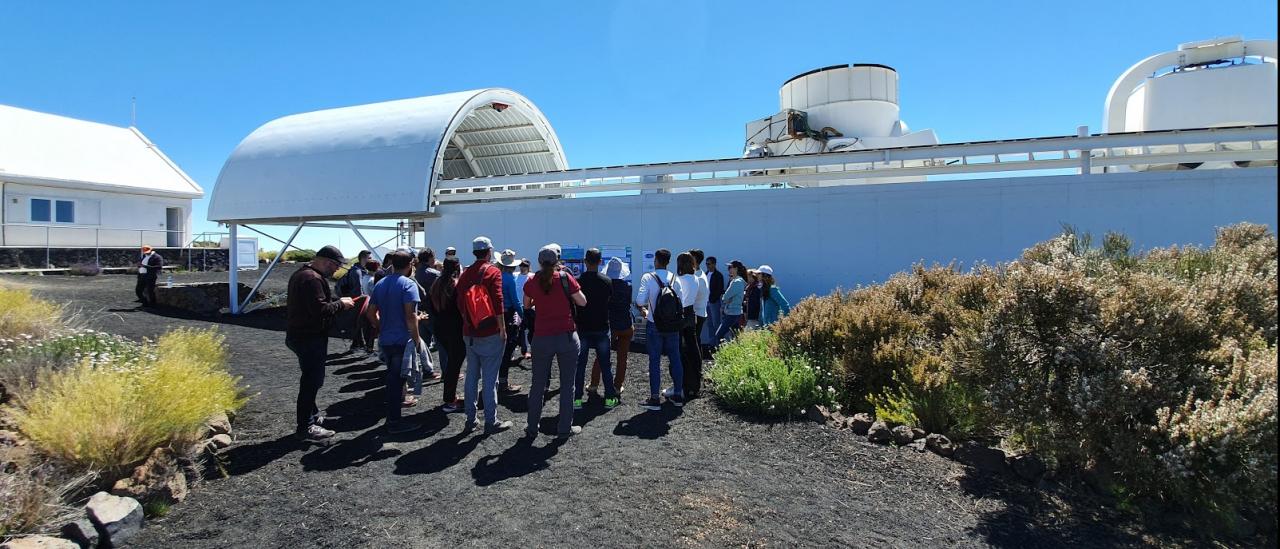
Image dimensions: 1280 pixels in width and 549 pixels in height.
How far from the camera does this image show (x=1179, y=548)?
374 cm

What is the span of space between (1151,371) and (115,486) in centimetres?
700

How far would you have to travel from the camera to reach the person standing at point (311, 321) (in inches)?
214

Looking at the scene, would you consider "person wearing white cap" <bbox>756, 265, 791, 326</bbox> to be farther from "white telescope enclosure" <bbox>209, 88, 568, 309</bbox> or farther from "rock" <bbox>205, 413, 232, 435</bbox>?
"white telescope enclosure" <bbox>209, 88, 568, 309</bbox>

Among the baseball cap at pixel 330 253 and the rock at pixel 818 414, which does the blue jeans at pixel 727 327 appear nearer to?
the rock at pixel 818 414

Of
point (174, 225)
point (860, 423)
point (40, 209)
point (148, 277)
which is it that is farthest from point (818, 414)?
point (174, 225)

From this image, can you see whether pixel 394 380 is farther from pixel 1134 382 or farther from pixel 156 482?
pixel 1134 382

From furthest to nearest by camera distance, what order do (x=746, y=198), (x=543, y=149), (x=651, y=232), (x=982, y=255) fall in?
(x=543, y=149) < (x=651, y=232) < (x=746, y=198) < (x=982, y=255)

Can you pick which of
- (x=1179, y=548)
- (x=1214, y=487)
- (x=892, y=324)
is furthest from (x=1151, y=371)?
(x=892, y=324)

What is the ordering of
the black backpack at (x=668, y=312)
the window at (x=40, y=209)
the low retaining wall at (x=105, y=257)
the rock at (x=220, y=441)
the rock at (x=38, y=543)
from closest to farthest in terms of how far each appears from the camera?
the rock at (x=38, y=543), the rock at (x=220, y=441), the black backpack at (x=668, y=312), the low retaining wall at (x=105, y=257), the window at (x=40, y=209)

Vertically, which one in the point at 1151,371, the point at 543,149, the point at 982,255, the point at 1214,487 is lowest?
the point at 1214,487

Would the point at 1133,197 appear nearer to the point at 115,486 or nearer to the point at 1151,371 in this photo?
the point at 1151,371

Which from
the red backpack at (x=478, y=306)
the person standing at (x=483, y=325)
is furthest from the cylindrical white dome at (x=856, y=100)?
the red backpack at (x=478, y=306)

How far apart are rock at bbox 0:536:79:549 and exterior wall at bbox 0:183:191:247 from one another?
27169 mm

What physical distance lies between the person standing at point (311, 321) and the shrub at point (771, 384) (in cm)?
380
